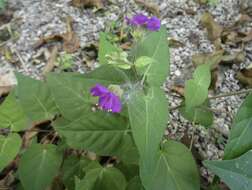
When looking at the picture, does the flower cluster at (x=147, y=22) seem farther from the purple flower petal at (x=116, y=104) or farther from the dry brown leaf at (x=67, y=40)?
the dry brown leaf at (x=67, y=40)

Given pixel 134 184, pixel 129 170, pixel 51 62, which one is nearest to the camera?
pixel 134 184

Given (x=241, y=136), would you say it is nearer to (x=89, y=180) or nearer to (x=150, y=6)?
(x=89, y=180)

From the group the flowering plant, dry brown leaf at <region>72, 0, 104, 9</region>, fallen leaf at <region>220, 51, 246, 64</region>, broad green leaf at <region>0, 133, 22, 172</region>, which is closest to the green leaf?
the flowering plant

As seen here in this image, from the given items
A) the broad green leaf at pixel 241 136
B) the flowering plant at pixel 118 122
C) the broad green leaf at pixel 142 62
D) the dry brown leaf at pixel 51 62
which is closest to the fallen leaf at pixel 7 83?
the dry brown leaf at pixel 51 62

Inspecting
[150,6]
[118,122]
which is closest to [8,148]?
[118,122]

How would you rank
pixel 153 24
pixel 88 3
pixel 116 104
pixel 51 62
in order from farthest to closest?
pixel 88 3
pixel 51 62
pixel 153 24
pixel 116 104

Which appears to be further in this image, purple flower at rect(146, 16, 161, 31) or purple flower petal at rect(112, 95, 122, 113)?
purple flower at rect(146, 16, 161, 31)

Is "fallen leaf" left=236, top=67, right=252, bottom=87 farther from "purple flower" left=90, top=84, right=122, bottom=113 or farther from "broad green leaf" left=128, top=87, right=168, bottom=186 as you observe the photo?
"purple flower" left=90, top=84, right=122, bottom=113
